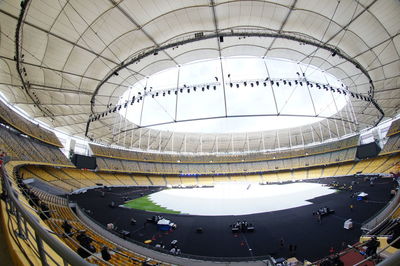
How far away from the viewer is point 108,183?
1608 inches

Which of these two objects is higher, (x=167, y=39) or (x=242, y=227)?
(x=167, y=39)

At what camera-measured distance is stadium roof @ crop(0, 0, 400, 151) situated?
45.0 feet

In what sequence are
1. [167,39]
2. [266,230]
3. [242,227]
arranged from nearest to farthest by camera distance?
1. [266,230]
2. [242,227]
3. [167,39]

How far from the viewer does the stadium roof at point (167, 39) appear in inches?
539

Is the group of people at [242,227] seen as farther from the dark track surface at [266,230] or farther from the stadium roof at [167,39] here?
the stadium roof at [167,39]

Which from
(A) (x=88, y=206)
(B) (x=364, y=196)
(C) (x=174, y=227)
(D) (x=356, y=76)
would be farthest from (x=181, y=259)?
(D) (x=356, y=76)

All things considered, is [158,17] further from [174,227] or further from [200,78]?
[174,227]

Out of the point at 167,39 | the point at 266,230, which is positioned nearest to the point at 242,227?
the point at 266,230

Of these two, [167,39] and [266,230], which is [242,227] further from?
[167,39]

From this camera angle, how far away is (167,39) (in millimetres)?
17375

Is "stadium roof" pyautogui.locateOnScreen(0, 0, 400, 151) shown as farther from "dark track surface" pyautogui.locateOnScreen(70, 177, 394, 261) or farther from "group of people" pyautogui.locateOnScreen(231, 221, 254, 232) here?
"group of people" pyautogui.locateOnScreen(231, 221, 254, 232)

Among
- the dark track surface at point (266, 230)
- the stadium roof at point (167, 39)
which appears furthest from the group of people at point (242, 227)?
the stadium roof at point (167, 39)

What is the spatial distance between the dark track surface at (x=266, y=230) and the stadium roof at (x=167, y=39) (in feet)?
44.0

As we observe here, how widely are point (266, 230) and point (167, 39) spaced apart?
18.1 metres
